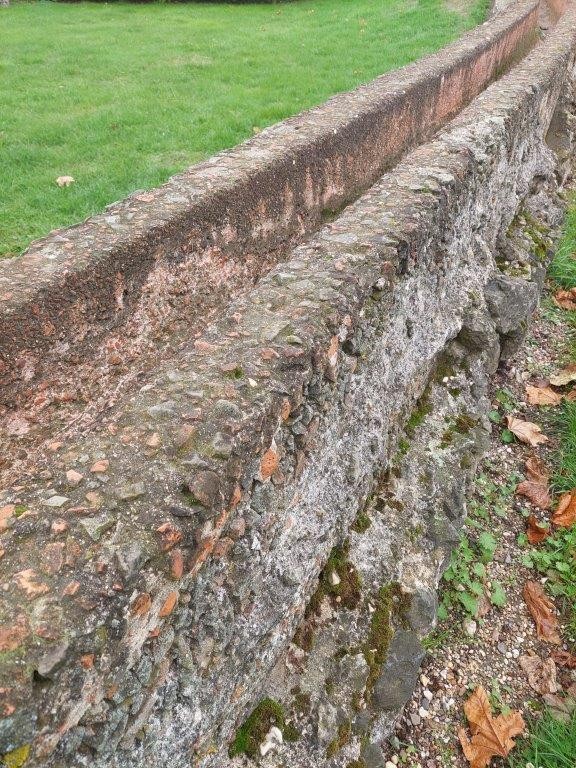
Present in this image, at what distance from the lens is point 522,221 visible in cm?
552

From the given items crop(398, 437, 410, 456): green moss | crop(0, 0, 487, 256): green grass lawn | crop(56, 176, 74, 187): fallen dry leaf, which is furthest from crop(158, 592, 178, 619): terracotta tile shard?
crop(56, 176, 74, 187): fallen dry leaf

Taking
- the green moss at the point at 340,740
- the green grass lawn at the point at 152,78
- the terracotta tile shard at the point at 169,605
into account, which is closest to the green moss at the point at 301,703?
the green moss at the point at 340,740

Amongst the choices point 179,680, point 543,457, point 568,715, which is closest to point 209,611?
point 179,680

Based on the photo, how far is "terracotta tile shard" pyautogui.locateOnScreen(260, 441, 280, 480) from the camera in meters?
2.02

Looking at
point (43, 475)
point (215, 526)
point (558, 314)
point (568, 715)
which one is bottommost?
point (568, 715)

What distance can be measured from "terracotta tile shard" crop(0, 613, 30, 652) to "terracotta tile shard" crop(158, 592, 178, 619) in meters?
0.37

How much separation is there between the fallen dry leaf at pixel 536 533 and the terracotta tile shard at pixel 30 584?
9.22ft

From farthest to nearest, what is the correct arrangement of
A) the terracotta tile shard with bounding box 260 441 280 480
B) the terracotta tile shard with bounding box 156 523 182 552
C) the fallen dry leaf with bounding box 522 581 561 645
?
the fallen dry leaf with bounding box 522 581 561 645 < the terracotta tile shard with bounding box 260 441 280 480 < the terracotta tile shard with bounding box 156 523 182 552

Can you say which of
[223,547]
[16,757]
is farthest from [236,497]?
[16,757]

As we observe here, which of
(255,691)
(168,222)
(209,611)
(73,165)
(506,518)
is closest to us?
(209,611)

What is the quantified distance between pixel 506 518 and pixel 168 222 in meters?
2.44

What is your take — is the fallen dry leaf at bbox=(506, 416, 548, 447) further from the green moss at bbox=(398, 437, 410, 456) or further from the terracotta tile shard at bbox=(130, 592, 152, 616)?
the terracotta tile shard at bbox=(130, 592, 152, 616)

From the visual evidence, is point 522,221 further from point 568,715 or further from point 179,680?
point 179,680

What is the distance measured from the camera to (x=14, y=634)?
4.43ft
